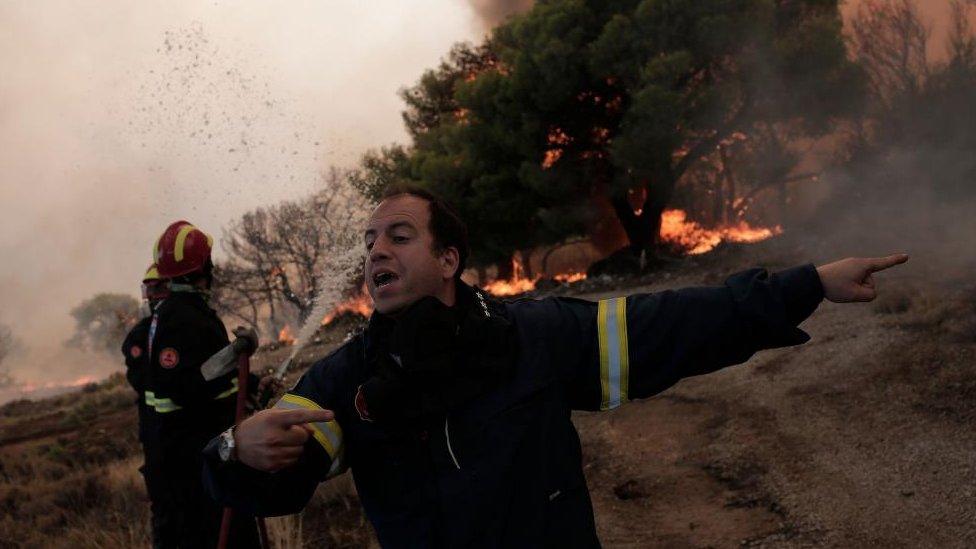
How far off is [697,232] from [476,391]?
23.9 m

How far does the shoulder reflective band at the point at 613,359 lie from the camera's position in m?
1.93

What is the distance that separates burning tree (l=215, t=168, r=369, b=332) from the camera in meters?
31.0

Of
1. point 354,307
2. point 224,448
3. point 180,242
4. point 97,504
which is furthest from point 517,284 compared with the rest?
point 224,448

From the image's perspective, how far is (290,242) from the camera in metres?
31.5

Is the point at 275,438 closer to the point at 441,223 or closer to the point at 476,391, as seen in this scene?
the point at 476,391

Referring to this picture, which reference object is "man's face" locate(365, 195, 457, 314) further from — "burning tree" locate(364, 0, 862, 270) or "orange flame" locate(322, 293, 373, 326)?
"orange flame" locate(322, 293, 373, 326)

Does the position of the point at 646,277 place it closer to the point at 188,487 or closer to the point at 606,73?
the point at 606,73

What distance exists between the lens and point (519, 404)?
6.04ft

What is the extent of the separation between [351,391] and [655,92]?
1628cm

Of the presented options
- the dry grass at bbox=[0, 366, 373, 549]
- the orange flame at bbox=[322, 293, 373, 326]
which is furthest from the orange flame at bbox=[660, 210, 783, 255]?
the dry grass at bbox=[0, 366, 373, 549]

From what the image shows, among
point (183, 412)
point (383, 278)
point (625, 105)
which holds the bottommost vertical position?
point (183, 412)

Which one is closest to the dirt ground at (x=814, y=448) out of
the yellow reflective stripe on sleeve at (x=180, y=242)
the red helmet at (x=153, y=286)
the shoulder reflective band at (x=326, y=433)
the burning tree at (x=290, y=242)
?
the shoulder reflective band at (x=326, y=433)

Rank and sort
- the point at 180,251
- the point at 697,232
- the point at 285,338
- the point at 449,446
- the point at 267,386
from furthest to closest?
the point at 285,338
the point at 697,232
the point at 180,251
the point at 267,386
the point at 449,446

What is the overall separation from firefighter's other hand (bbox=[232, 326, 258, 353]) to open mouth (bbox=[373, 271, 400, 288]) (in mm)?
1310
